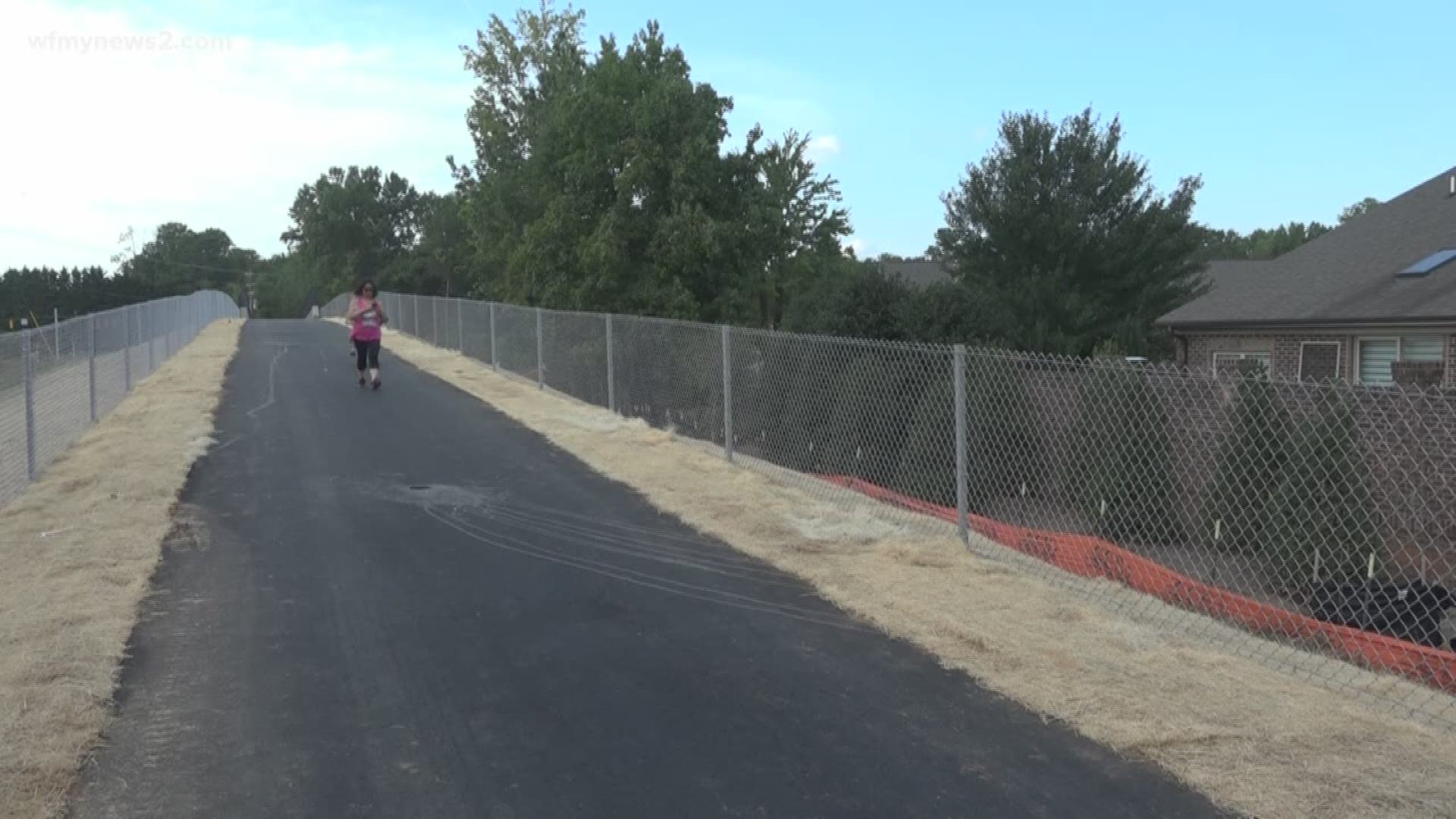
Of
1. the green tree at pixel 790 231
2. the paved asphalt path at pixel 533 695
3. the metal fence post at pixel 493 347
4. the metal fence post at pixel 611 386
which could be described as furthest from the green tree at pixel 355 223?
the paved asphalt path at pixel 533 695

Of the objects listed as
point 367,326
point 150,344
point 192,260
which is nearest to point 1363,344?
point 367,326

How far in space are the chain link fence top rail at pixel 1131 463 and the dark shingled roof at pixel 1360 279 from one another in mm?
9032

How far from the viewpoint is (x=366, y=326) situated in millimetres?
15664

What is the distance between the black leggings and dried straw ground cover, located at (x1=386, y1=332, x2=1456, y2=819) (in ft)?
28.7

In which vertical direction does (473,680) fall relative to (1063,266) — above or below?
below

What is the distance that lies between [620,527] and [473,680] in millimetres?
3082

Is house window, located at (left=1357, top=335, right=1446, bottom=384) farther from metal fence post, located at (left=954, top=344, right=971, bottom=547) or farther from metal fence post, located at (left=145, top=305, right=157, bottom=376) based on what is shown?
metal fence post, located at (left=145, top=305, right=157, bottom=376)

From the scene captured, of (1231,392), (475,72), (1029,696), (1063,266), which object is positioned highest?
(475,72)

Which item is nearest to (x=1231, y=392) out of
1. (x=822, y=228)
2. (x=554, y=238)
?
(x=554, y=238)

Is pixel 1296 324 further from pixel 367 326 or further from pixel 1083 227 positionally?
pixel 367 326

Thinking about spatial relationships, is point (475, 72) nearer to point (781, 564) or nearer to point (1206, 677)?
point (781, 564)

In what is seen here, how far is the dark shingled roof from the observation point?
17.6m

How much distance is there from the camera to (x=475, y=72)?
37562mm

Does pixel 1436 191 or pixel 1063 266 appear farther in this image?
pixel 1063 266
